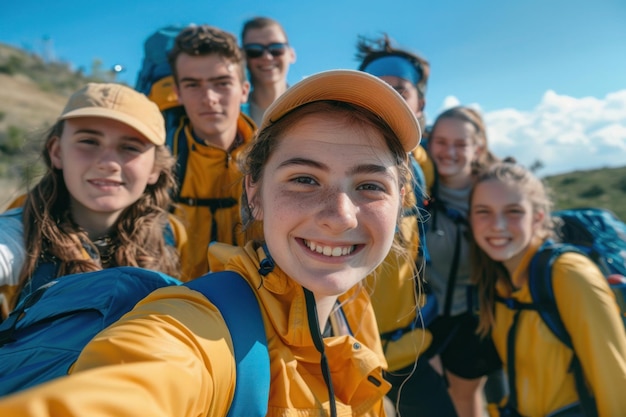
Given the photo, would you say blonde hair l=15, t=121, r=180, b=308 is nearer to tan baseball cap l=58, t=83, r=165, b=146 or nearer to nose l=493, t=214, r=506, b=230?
tan baseball cap l=58, t=83, r=165, b=146

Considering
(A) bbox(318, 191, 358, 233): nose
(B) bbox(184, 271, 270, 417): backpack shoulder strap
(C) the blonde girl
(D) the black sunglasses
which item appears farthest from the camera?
(D) the black sunglasses

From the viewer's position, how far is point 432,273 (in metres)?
3.75

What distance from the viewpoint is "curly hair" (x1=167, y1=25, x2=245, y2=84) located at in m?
3.55

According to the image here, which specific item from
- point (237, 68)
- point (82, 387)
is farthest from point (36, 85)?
point (82, 387)

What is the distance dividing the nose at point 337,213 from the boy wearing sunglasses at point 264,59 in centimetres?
304

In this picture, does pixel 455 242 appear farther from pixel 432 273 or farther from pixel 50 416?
pixel 50 416

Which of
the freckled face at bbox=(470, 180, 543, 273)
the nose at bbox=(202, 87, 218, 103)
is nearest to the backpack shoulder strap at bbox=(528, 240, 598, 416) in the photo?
the freckled face at bbox=(470, 180, 543, 273)

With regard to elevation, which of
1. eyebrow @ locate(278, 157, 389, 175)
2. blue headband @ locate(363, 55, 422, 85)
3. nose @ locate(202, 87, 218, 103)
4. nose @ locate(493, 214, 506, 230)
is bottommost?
nose @ locate(493, 214, 506, 230)

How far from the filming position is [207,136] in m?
3.53

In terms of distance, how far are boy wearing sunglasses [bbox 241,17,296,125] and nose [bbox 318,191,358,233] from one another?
3037mm

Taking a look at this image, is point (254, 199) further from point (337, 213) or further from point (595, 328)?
point (595, 328)

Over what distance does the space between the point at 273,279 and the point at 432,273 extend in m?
2.49

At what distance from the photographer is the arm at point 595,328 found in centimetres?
249

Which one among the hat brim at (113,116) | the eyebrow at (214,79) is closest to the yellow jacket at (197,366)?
the hat brim at (113,116)
